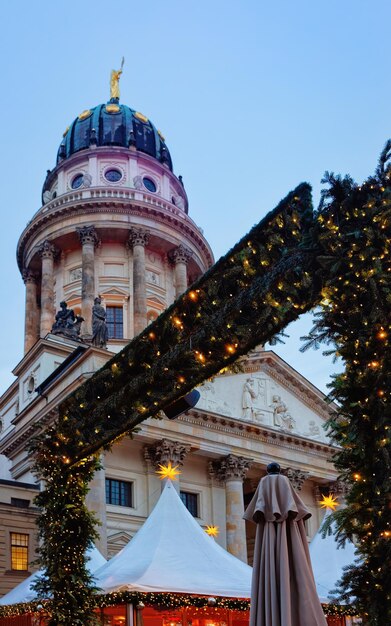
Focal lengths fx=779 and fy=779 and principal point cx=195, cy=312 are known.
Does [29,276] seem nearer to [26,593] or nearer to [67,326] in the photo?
[67,326]

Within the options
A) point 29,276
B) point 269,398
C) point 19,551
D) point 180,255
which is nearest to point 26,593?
point 19,551

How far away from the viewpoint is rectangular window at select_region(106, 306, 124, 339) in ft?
150

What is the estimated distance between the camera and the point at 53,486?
47.6 ft

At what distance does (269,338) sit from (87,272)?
116ft

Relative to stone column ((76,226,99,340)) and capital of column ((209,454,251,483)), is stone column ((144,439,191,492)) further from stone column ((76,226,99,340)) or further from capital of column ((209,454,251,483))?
stone column ((76,226,99,340))

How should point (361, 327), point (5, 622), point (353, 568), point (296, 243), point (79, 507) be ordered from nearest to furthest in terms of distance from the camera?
point (353, 568), point (361, 327), point (296, 243), point (79, 507), point (5, 622)

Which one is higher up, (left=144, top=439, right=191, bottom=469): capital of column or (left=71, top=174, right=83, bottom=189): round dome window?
(left=71, top=174, right=83, bottom=189): round dome window

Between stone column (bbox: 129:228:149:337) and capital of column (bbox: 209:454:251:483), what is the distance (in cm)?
1228

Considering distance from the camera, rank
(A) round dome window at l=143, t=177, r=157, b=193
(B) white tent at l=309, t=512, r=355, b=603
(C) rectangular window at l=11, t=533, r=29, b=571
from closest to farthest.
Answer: (B) white tent at l=309, t=512, r=355, b=603 < (C) rectangular window at l=11, t=533, r=29, b=571 < (A) round dome window at l=143, t=177, r=157, b=193

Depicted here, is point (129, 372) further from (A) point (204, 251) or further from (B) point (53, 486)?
(A) point (204, 251)

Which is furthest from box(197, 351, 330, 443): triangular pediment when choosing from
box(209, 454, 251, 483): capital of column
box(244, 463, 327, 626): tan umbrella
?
box(244, 463, 327, 626): tan umbrella

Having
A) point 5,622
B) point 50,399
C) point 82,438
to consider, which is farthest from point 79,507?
point 50,399

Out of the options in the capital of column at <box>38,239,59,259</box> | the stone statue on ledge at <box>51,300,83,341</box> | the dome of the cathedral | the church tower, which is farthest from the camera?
the dome of the cathedral

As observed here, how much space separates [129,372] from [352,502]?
5803mm
